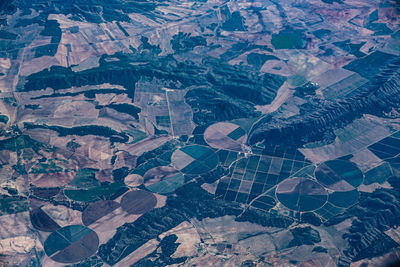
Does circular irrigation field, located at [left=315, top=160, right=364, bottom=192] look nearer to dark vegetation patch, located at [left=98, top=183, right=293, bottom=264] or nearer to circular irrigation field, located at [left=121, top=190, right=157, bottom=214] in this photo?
dark vegetation patch, located at [left=98, top=183, right=293, bottom=264]

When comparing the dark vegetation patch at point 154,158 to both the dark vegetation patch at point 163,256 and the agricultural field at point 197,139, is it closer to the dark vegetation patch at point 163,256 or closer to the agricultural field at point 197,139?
the agricultural field at point 197,139

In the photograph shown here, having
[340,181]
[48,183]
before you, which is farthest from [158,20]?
[340,181]

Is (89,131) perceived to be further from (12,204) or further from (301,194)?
(301,194)

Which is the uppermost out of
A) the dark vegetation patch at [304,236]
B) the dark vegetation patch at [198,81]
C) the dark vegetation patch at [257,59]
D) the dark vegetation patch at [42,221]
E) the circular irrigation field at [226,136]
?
the dark vegetation patch at [257,59]

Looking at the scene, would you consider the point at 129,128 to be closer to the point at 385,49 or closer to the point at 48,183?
the point at 48,183

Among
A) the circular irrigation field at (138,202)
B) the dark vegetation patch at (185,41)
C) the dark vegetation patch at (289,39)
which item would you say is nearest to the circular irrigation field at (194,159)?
the circular irrigation field at (138,202)

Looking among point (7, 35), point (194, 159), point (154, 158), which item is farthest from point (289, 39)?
point (7, 35)
